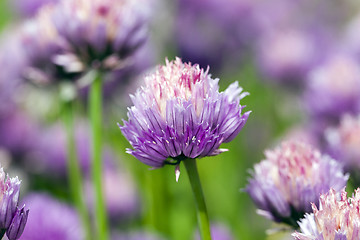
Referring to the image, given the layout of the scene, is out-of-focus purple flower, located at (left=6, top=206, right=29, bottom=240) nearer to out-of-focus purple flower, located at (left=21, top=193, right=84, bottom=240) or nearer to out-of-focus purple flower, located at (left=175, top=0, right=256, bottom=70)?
out-of-focus purple flower, located at (left=21, top=193, right=84, bottom=240)

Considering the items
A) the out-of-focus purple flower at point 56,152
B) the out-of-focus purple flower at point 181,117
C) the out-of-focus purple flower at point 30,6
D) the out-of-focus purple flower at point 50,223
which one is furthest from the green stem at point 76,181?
the out-of-focus purple flower at point 30,6

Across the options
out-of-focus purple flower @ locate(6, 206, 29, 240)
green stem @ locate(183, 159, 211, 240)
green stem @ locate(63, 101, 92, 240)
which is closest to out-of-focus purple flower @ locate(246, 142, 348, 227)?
green stem @ locate(183, 159, 211, 240)

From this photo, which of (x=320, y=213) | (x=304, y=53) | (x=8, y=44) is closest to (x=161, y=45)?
(x=304, y=53)

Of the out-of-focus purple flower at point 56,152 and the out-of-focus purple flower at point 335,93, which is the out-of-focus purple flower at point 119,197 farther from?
the out-of-focus purple flower at point 335,93

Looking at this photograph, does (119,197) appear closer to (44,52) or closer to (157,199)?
(157,199)

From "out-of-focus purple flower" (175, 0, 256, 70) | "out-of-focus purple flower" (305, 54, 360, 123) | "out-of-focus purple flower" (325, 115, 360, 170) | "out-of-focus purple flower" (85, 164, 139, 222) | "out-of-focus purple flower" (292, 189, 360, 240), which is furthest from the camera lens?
"out-of-focus purple flower" (175, 0, 256, 70)

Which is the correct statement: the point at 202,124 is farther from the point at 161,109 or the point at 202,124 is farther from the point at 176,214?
the point at 176,214

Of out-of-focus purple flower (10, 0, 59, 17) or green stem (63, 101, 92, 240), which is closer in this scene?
green stem (63, 101, 92, 240)
